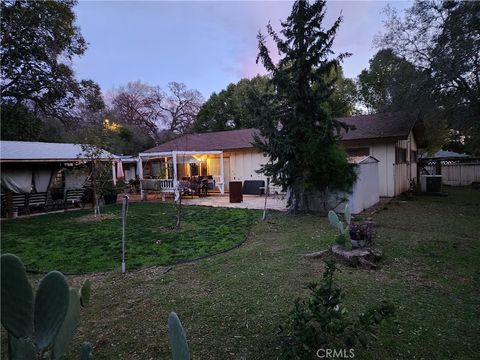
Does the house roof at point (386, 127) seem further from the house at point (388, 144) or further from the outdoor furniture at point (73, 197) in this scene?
the outdoor furniture at point (73, 197)

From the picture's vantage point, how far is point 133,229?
9.29m

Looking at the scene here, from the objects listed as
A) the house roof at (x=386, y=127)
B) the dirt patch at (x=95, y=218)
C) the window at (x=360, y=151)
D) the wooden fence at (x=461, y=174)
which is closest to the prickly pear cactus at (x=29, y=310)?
the dirt patch at (x=95, y=218)

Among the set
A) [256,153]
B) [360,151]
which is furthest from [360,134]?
[256,153]

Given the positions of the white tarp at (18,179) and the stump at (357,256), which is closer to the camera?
the stump at (357,256)

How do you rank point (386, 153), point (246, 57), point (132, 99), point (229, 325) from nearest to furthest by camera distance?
point (229, 325) < point (386, 153) < point (246, 57) < point (132, 99)

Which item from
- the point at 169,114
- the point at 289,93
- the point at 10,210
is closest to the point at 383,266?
the point at 289,93

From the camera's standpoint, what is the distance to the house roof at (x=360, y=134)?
588 inches

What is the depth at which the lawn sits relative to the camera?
3.10 meters

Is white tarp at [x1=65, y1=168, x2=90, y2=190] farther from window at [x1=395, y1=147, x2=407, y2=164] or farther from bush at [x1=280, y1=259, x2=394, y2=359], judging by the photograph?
bush at [x1=280, y1=259, x2=394, y2=359]

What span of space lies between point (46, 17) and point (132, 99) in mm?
23330

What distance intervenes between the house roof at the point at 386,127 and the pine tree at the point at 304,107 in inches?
218

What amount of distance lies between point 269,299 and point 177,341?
113 inches

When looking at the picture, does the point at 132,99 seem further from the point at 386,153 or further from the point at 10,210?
the point at 386,153

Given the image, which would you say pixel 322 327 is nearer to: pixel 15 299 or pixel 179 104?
pixel 15 299
